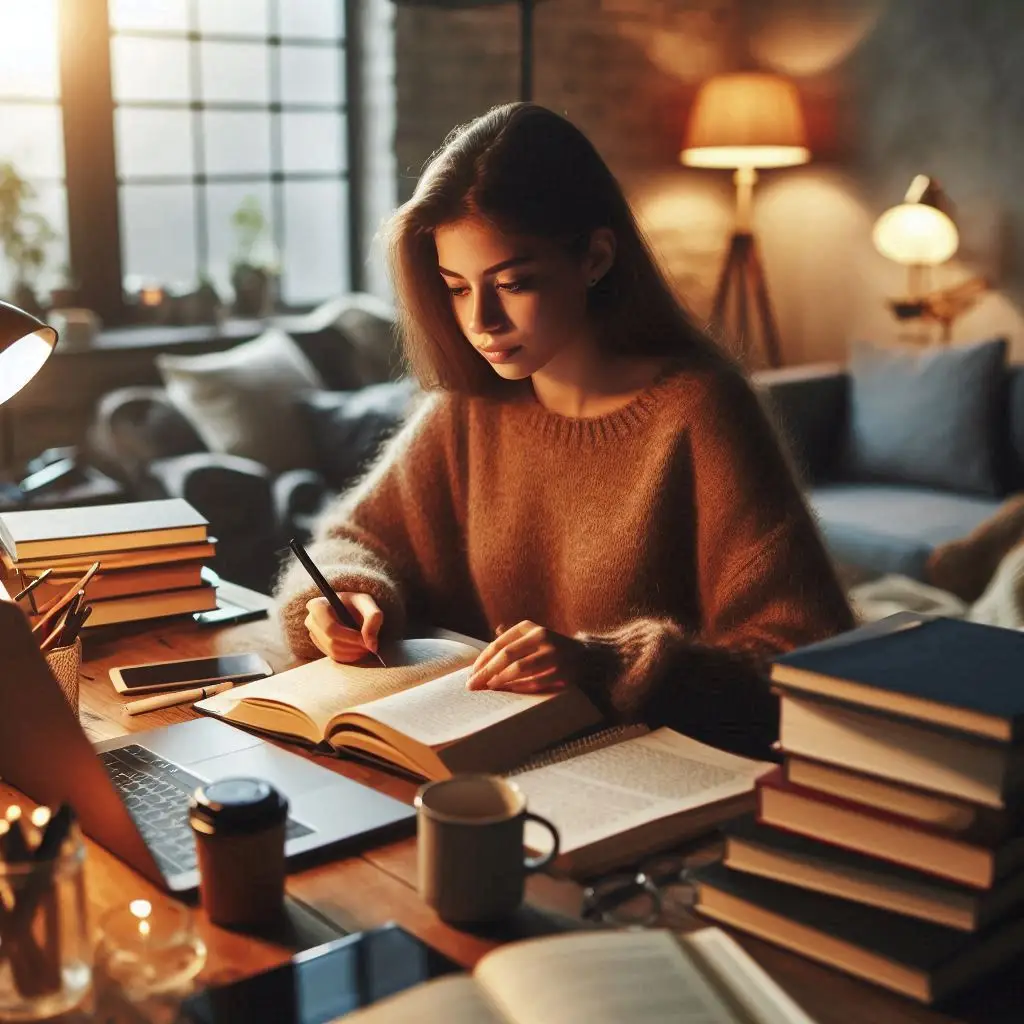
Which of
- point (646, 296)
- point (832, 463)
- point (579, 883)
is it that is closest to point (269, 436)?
point (832, 463)

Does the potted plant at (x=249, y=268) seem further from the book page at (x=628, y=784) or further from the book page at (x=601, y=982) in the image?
the book page at (x=601, y=982)

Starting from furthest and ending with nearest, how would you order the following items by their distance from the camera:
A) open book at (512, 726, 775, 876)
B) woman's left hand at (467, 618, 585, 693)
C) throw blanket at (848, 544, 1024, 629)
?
throw blanket at (848, 544, 1024, 629)
woman's left hand at (467, 618, 585, 693)
open book at (512, 726, 775, 876)

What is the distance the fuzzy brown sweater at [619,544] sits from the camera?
4.60ft

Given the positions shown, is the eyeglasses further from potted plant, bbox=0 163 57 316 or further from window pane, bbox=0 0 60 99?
window pane, bbox=0 0 60 99

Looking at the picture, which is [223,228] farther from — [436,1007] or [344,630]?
[436,1007]

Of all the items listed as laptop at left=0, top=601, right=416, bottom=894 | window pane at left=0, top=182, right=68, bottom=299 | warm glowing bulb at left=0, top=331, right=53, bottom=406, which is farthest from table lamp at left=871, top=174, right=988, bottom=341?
laptop at left=0, top=601, right=416, bottom=894

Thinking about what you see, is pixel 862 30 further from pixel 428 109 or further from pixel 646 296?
pixel 646 296

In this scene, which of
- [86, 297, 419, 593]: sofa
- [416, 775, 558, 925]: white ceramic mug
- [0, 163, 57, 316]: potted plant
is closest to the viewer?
[416, 775, 558, 925]: white ceramic mug

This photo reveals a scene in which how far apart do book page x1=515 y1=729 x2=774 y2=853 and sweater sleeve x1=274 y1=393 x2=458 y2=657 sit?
2.10ft

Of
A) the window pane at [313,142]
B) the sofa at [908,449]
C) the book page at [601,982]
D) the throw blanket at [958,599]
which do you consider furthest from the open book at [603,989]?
the window pane at [313,142]

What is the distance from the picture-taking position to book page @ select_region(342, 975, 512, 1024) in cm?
77

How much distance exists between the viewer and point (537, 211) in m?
1.58

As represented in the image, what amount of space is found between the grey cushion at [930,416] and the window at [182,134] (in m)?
1.99

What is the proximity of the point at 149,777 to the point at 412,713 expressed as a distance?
237 millimetres
